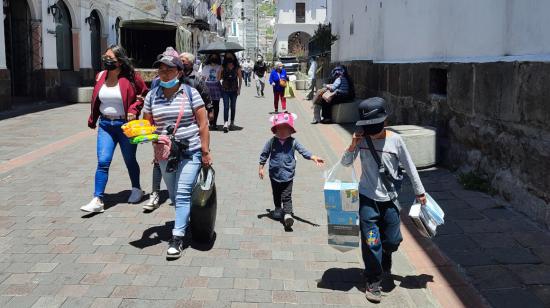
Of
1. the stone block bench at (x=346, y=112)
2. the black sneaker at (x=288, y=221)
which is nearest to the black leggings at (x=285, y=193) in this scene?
the black sneaker at (x=288, y=221)

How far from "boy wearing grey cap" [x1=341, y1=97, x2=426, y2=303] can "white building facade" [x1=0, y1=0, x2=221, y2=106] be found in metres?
13.2

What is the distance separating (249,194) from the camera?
22.8ft

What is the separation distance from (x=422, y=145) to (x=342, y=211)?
3840 millimetres

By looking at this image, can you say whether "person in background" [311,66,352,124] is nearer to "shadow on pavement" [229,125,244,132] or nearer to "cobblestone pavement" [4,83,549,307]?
"shadow on pavement" [229,125,244,132]

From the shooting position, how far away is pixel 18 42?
17.9 meters

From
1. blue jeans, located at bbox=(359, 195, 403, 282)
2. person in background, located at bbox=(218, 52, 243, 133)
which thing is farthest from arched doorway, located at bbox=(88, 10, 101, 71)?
blue jeans, located at bbox=(359, 195, 403, 282)

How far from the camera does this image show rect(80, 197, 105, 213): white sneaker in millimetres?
5938

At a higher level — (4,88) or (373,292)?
(4,88)

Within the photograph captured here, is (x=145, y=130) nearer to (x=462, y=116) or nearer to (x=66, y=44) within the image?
(x=462, y=116)

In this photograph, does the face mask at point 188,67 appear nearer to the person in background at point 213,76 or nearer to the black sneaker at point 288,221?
the black sneaker at point 288,221

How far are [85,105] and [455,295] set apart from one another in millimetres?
16024

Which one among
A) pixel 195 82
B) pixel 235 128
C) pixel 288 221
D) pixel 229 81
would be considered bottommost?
pixel 288 221

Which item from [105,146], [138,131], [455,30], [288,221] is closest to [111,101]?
[105,146]

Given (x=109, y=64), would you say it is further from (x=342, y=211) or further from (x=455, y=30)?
(x=455, y=30)
